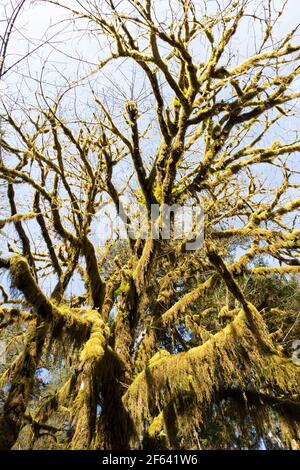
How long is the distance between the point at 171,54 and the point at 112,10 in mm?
1631

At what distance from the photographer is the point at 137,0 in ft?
12.0

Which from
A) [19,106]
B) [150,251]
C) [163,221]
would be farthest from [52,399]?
[19,106]

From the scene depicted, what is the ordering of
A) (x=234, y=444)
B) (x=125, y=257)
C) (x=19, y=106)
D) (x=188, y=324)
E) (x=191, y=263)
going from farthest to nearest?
(x=125, y=257)
(x=191, y=263)
(x=19, y=106)
(x=188, y=324)
(x=234, y=444)

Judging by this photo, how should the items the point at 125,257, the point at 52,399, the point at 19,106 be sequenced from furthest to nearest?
the point at 125,257
the point at 19,106
the point at 52,399

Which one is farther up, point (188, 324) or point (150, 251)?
point (150, 251)

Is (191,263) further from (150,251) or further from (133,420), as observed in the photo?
(133,420)

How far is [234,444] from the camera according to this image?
4.23m

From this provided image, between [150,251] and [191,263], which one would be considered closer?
[150,251]

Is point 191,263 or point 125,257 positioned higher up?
point 191,263

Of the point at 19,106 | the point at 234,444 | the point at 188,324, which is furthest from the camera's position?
the point at 19,106

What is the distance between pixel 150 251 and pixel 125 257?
4.61m

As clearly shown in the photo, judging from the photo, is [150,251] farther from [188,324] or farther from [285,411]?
[285,411]
